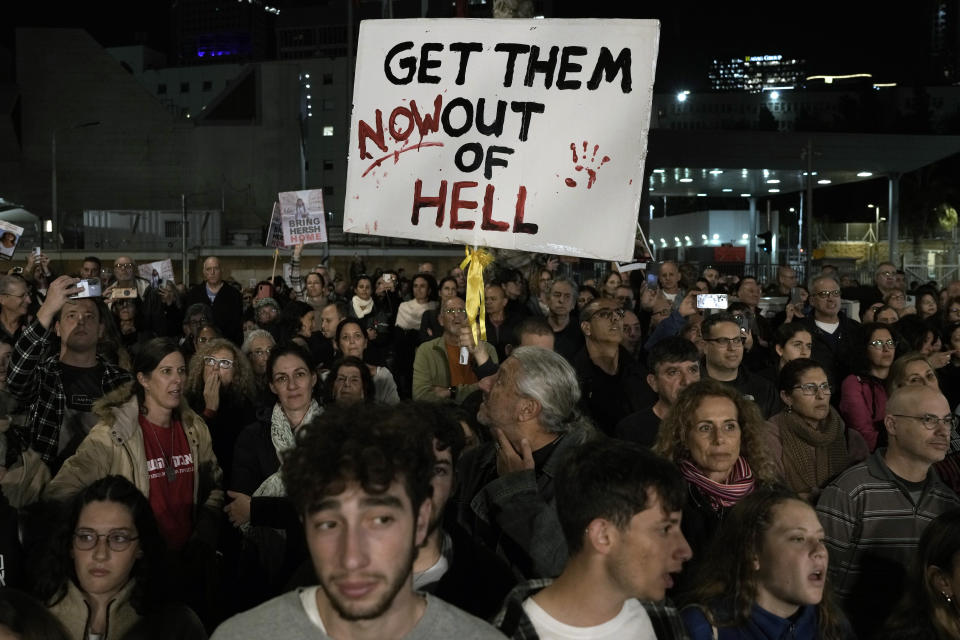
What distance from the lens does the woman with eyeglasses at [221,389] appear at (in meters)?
6.88

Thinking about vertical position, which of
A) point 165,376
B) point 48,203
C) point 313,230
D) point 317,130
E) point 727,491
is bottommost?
point 727,491

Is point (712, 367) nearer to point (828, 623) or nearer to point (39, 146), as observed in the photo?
point (828, 623)

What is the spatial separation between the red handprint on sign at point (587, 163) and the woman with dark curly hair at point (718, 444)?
1197 millimetres

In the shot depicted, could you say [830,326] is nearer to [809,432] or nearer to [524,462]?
[809,432]

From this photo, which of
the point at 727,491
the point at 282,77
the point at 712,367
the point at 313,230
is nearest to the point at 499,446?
the point at 727,491

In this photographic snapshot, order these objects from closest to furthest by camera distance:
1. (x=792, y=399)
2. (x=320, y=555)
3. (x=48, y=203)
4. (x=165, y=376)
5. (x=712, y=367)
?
(x=320, y=555)
(x=165, y=376)
(x=792, y=399)
(x=712, y=367)
(x=48, y=203)

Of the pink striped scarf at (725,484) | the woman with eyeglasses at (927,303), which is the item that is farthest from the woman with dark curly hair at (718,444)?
the woman with eyeglasses at (927,303)

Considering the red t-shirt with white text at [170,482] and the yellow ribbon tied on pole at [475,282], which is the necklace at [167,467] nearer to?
the red t-shirt with white text at [170,482]

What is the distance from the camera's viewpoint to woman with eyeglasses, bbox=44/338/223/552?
5.12 metres

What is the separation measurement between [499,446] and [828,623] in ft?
4.58

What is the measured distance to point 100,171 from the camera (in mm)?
63625

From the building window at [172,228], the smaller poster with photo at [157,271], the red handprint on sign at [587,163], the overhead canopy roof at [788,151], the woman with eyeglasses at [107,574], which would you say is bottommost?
the woman with eyeglasses at [107,574]

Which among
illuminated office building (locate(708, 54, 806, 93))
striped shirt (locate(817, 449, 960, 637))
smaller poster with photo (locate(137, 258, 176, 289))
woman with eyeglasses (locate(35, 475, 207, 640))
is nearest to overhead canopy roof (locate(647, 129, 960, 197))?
smaller poster with photo (locate(137, 258, 176, 289))

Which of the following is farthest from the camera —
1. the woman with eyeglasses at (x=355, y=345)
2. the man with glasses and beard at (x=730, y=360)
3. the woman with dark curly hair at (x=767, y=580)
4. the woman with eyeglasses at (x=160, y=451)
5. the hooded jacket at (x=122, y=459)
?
the woman with eyeglasses at (x=355, y=345)
